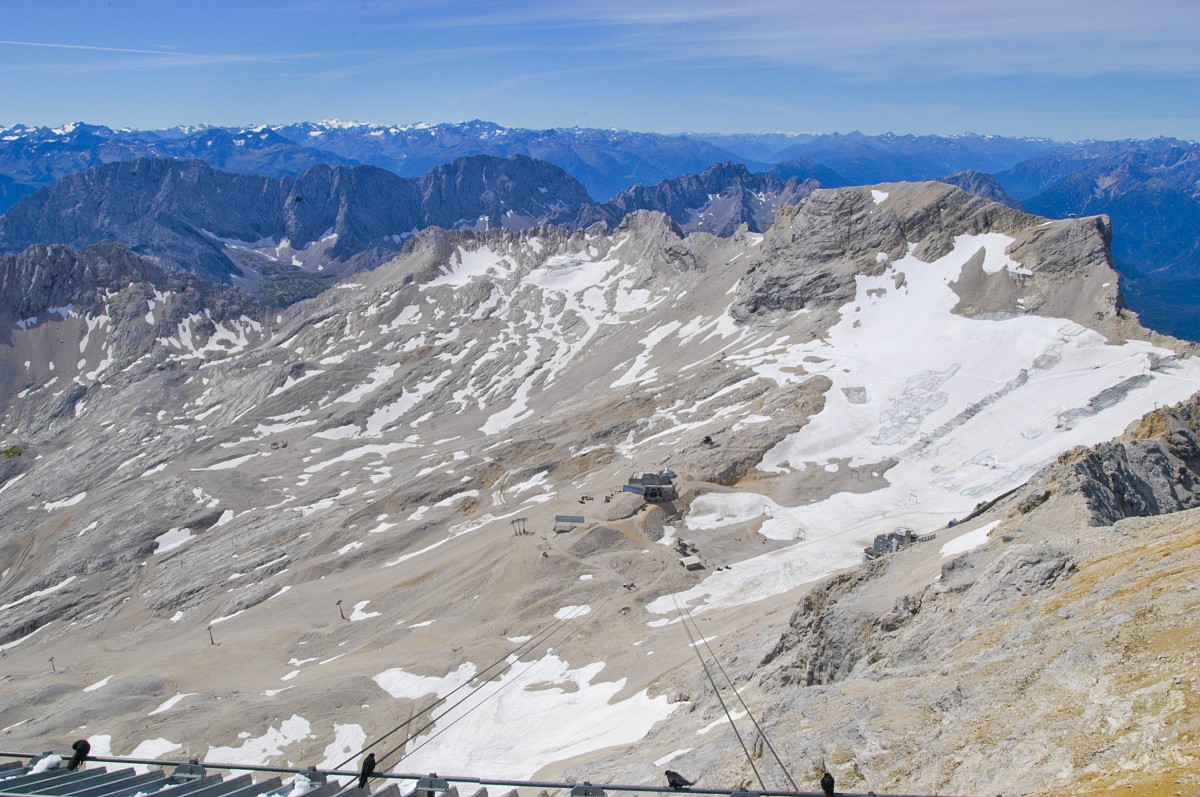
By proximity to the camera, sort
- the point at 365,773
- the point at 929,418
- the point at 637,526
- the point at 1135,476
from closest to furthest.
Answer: the point at 365,773
the point at 1135,476
the point at 637,526
the point at 929,418

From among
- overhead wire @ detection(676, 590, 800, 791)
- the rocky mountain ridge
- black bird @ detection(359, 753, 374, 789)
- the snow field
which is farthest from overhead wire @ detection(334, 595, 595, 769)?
black bird @ detection(359, 753, 374, 789)

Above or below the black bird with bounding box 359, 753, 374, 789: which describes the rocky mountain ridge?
below

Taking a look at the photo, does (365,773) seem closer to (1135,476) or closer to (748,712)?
(748,712)

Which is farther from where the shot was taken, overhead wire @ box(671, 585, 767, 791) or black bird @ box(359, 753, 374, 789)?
overhead wire @ box(671, 585, 767, 791)

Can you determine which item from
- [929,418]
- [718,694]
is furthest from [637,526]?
[929,418]

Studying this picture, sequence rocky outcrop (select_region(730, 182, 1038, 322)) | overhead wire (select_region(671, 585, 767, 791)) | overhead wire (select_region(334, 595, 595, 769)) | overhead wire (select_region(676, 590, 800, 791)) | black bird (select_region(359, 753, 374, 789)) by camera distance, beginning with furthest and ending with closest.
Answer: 1. rocky outcrop (select_region(730, 182, 1038, 322))
2. overhead wire (select_region(334, 595, 595, 769))
3. overhead wire (select_region(671, 585, 767, 791))
4. overhead wire (select_region(676, 590, 800, 791))
5. black bird (select_region(359, 753, 374, 789))

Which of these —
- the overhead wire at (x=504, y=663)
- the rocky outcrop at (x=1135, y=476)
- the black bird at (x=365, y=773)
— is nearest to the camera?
the black bird at (x=365, y=773)

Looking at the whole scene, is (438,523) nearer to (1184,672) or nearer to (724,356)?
(724,356)

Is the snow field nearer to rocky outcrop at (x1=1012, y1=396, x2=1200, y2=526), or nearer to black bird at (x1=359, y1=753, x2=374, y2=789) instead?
rocky outcrop at (x1=1012, y1=396, x2=1200, y2=526)

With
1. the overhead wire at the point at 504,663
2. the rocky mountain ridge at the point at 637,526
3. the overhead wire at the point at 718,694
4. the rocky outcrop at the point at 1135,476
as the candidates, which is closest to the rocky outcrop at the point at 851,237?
the rocky mountain ridge at the point at 637,526

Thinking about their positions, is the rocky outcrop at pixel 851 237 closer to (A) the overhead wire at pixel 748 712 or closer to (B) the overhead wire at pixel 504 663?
(B) the overhead wire at pixel 504 663

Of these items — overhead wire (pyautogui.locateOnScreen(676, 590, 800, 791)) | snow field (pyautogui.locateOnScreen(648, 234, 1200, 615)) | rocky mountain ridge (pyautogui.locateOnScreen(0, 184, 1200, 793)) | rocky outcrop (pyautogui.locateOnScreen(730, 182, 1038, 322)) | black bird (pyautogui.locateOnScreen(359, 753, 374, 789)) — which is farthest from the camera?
rocky outcrop (pyautogui.locateOnScreen(730, 182, 1038, 322))
